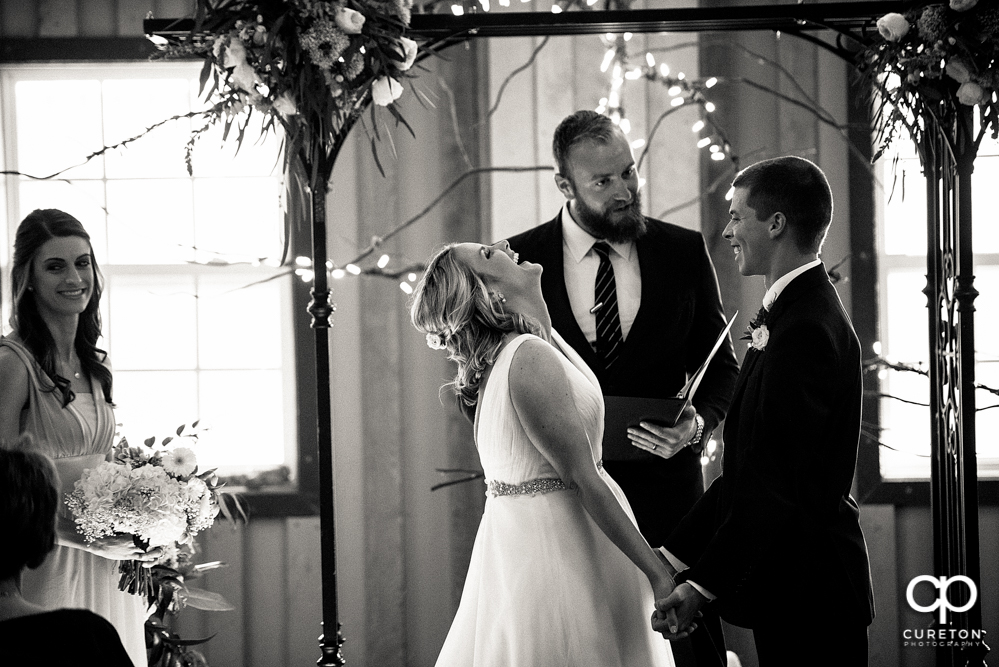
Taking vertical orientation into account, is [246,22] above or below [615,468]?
above

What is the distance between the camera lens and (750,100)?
4246 mm

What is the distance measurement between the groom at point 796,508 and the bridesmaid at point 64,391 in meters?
1.59

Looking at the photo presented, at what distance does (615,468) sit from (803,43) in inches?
89.3

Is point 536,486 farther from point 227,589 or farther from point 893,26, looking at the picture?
point 227,589

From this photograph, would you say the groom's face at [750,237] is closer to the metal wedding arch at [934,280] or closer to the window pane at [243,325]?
the metal wedding arch at [934,280]

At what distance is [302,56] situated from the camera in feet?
9.34

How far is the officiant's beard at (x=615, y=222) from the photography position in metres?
3.16

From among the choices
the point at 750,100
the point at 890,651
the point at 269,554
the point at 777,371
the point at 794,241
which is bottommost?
the point at 890,651

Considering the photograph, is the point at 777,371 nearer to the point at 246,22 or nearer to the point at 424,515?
the point at 246,22

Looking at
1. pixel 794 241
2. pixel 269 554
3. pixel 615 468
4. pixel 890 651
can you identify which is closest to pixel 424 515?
pixel 269 554

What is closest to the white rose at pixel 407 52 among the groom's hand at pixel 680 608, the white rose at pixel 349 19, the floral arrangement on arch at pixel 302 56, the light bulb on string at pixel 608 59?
the floral arrangement on arch at pixel 302 56

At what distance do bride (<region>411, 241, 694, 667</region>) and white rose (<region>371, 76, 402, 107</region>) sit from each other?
26.8 inches

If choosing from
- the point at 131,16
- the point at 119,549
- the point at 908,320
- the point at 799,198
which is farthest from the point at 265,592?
the point at 908,320

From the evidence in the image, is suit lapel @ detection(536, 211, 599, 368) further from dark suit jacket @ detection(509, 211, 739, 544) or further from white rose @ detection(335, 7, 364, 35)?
white rose @ detection(335, 7, 364, 35)
